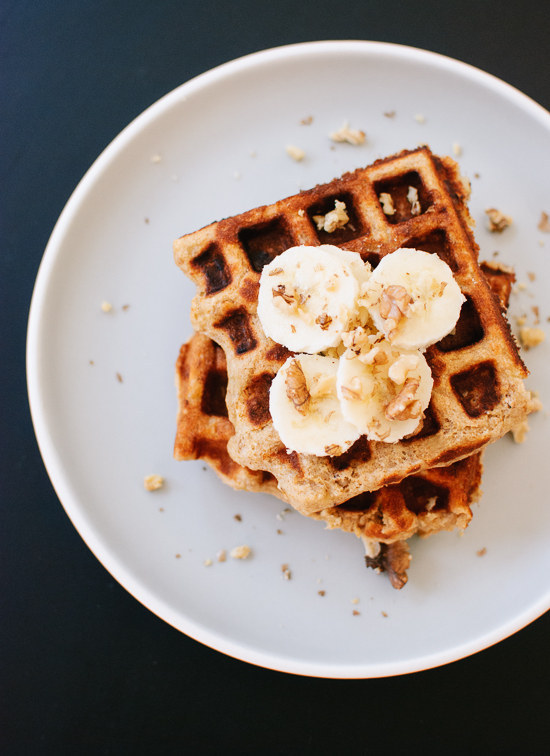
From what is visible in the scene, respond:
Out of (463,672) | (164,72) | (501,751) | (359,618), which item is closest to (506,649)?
(463,672)

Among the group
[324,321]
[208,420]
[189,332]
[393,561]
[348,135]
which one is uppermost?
[348,135]

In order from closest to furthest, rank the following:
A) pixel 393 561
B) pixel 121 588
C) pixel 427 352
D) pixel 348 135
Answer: pixel 427 352, pixel 393 561, pixel 348 135, pixel 121 588

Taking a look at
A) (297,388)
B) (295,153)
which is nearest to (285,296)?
(297,388)

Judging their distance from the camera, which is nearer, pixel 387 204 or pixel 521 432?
pixel 387 204

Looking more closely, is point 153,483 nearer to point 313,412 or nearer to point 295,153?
point 313,412

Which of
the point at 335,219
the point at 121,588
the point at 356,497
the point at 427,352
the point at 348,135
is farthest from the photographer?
the point at 121,588

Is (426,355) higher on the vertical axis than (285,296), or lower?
lower

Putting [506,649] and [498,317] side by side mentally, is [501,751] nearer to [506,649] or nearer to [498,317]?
[506,649]
